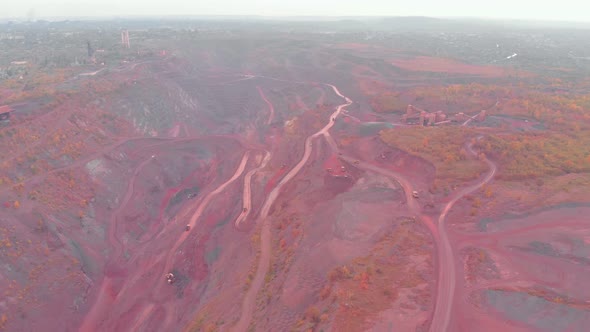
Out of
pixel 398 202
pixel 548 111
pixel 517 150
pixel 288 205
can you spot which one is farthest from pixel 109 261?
pixel 548 111

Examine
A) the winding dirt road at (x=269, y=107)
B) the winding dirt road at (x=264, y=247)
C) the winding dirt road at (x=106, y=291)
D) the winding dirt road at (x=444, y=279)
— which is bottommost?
the winding dirt road at (x=106, y=291)

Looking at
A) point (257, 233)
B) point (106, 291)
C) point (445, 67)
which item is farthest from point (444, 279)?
point (445, 67)

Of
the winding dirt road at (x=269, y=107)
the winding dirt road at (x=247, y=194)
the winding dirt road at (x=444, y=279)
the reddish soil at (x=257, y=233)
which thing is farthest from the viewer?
the winding dirt road at (x=269, y=107)

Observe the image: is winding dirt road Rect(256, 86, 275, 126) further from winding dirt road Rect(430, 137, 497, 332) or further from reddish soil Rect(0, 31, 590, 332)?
winding dirt road Rect(430, 137, 497, 332)

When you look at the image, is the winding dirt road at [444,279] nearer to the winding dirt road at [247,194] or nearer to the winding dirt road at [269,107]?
the winding dirt road at [247,194]

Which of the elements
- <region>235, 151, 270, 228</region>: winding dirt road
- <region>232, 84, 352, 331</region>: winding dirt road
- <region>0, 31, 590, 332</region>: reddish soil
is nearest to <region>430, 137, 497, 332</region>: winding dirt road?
<region>0, 31, 590, 332</region>: reddish soil

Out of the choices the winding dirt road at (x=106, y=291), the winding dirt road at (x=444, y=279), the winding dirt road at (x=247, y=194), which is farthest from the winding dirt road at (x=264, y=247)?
the winding dirt road at (x=106, y=291)

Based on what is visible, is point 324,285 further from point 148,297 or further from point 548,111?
point 548,111

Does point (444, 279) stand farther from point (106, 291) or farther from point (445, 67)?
point (445, 67)
